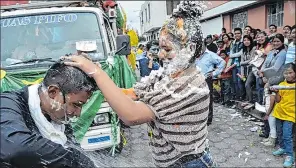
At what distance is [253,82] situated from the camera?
22.0 feet

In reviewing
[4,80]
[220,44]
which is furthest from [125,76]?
[220,44]

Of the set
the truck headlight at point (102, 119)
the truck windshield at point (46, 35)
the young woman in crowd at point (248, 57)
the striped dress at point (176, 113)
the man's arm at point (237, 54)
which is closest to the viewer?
the striped dress at point (176, 113)

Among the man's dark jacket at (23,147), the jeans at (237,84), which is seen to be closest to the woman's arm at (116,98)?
the man's dark jacket at (23,147)

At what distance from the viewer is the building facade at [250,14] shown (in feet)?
35.4

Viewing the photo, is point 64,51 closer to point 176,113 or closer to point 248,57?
point 176,113

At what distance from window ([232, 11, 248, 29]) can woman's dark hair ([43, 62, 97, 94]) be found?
46.5 ft

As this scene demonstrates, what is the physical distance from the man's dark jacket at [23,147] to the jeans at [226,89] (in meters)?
6.89

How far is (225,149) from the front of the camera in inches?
199

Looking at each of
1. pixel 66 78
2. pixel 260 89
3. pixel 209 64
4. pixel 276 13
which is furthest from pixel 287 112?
pixel 276 13

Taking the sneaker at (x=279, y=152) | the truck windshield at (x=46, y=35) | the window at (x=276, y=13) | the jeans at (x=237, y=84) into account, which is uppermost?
the window at (x=276, y=13)

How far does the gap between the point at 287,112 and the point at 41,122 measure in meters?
3.71

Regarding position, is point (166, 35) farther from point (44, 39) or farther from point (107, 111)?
point (44, 39)

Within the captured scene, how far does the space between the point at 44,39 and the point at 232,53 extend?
4535 mm

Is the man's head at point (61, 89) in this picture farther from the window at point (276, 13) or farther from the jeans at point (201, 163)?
the window at point (276, 13)
